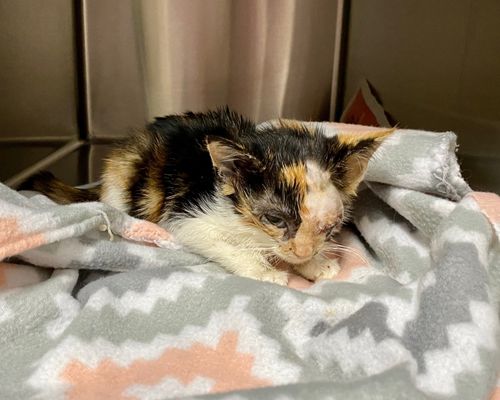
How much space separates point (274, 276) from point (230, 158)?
0.70 feet

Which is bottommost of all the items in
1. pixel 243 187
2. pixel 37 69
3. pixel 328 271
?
pixel 328 271

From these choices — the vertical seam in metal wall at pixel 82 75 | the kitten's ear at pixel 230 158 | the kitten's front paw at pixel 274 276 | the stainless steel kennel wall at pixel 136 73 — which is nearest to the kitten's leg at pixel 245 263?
the kitten's front paw at pixel 274 276

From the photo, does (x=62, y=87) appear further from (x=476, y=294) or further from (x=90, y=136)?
(x=476, y=294)

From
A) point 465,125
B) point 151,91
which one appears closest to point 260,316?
point 465,125

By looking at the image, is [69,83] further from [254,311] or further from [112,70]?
[254,311]

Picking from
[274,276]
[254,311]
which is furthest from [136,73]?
[254,311]

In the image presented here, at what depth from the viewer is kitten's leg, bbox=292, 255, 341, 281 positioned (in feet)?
3.47

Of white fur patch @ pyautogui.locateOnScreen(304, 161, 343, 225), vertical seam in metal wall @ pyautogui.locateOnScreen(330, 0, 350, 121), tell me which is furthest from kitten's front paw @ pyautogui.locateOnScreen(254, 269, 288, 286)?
vertical seam in metal wall @ pyautogui.locateOnScreen(330, 0, 350, 121)

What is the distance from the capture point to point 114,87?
1.84m

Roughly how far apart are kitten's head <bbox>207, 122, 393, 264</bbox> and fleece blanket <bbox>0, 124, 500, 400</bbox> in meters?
0.08

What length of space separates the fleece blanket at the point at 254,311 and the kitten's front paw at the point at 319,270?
2 centimetres

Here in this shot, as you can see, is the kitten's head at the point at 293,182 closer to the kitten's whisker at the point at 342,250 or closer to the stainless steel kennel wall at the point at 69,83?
the kitten's whisker at the point at 342,250

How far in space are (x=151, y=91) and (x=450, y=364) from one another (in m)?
1.28

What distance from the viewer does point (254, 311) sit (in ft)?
2.81
